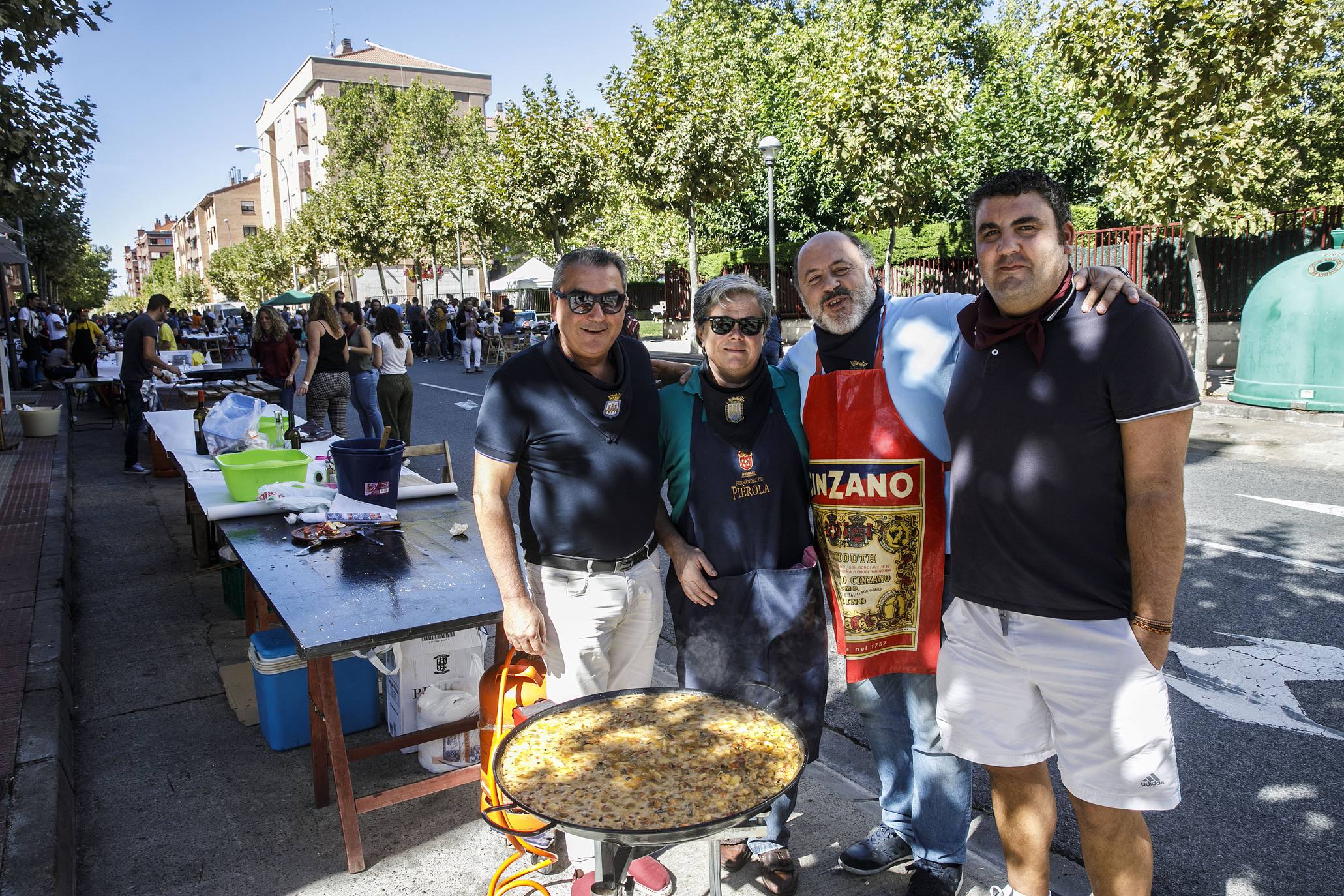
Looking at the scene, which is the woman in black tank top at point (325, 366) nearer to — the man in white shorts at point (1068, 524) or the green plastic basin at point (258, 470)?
the green plastic basin at point (258, 470)

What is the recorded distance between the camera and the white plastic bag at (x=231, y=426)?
18.3 ft

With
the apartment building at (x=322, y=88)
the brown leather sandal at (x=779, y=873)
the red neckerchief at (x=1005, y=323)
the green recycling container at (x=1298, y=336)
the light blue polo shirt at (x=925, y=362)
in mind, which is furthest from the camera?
the apartment building at (x=322, y=88)

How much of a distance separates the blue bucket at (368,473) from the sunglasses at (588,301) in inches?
78.2

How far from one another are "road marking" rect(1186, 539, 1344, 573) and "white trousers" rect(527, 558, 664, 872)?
4860 millimetres

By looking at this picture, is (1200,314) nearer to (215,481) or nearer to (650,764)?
(215,481)

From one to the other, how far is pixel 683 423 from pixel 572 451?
355mm

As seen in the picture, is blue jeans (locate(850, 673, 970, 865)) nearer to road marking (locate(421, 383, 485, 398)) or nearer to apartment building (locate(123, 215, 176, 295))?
road marking (locate(421, 383, 485, 398))

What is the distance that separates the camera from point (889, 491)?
2.60 m

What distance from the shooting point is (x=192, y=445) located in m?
6.23

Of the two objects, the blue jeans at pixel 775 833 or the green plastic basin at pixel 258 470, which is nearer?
the blue jeans at pixel 775 833

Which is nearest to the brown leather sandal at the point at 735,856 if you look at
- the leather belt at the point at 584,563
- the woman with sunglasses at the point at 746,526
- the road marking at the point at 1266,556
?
the woman with sunglasses at the point at 746,526

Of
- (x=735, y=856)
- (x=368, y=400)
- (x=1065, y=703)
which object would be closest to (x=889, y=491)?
(x=1065, y=703)

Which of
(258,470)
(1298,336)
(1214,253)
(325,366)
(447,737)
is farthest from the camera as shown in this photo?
(1214,253)

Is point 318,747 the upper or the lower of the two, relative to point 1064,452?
lower
